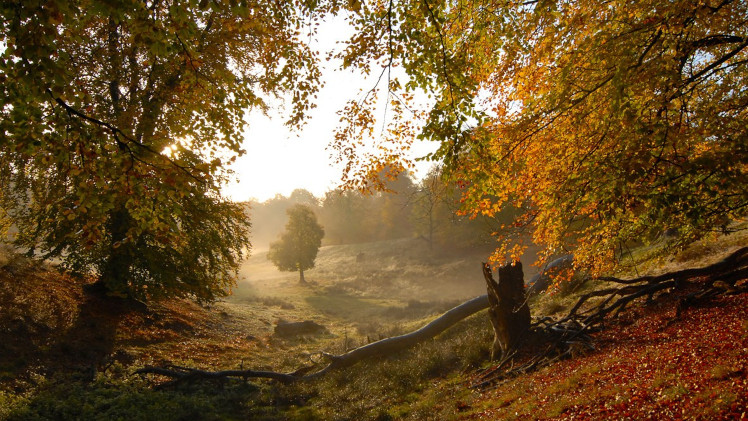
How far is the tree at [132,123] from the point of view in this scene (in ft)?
12.4

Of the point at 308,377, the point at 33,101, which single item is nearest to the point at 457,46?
the point at 33,101

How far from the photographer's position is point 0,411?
6.78 m

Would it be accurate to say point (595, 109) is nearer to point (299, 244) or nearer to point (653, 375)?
point (653, 375)

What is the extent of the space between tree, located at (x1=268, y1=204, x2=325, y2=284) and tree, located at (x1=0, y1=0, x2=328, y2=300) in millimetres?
30078

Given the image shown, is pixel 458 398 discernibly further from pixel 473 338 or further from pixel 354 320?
pixel 354 320

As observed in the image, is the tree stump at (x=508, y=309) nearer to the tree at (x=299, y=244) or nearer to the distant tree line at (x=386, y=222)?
the tree at (x=299, y=244)

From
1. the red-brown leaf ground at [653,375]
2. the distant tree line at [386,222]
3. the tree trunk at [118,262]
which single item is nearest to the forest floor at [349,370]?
the red-brown leaf ground at [653,375]

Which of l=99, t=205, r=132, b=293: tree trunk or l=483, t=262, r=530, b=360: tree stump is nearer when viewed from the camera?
l=483, t=262, r=530, b=360: tree stump

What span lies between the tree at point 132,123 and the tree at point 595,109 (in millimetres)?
2382

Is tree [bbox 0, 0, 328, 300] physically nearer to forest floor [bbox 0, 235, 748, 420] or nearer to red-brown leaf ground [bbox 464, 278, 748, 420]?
forest floor [bbox 0, 235, 748, 420]

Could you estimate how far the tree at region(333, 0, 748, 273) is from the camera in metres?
5.21

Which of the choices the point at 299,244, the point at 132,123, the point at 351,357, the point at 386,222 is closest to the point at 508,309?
the point at 351,357

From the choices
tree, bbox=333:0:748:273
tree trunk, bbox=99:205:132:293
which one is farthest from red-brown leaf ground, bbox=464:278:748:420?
tree trunk, bbox=99:205:132:293

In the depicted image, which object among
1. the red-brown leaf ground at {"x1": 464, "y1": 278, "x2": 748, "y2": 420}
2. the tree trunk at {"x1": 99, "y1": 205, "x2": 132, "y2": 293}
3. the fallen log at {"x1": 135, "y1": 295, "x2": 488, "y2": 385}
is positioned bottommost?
the fallen log at {"x1": 135, "y1": 295, "x2": 488, "y2": 385}
